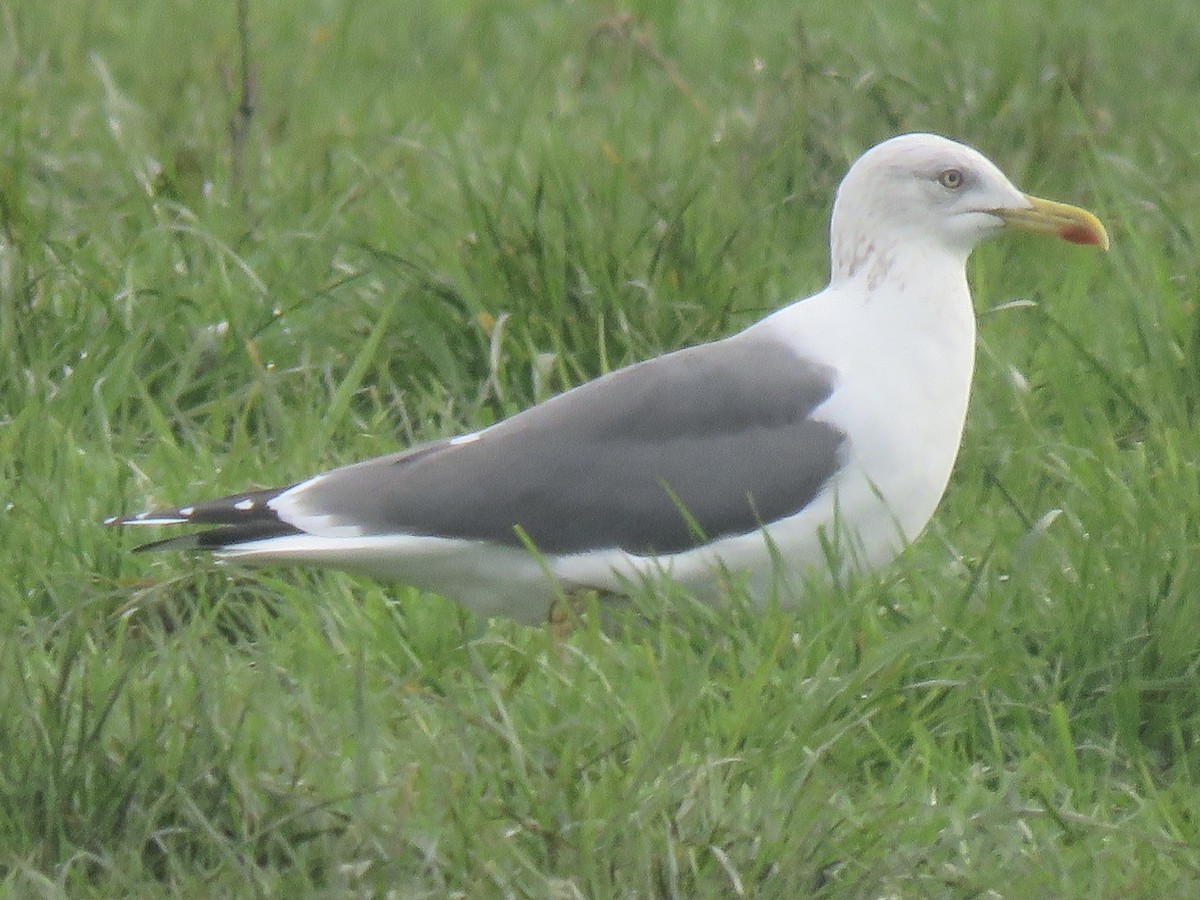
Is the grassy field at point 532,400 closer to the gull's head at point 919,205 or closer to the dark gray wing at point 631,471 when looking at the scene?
the dark gray wing at point 631,471

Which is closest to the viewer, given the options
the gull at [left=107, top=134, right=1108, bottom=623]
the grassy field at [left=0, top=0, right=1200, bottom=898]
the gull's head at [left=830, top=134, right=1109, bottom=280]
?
the grassy field at [left=0, top=0, right=1200, bottom=898]

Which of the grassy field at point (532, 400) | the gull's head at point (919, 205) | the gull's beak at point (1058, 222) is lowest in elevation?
the grassy field at point (532, 400)

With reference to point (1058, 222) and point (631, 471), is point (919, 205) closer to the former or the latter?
point (1058, 222)

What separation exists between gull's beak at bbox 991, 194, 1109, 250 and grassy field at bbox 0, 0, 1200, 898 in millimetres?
345

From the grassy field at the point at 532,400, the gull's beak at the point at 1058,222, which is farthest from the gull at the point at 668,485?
the gull's beak at the point at 1058,222

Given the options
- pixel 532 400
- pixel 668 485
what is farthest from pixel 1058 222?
pixel 532 400

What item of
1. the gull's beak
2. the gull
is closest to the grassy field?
the gull

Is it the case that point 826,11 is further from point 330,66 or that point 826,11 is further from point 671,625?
point 671,625

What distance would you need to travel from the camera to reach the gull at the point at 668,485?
3.71 m

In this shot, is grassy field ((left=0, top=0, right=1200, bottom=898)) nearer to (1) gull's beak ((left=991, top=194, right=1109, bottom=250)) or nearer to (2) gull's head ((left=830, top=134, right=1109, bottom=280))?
(1) gull's beak ((left=991, top=194, right=1109, bottom=250))

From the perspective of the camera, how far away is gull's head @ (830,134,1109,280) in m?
4.04

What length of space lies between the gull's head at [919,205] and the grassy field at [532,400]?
45 centimetres

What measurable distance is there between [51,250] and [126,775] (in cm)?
245

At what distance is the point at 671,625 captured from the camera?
11.6 feet
